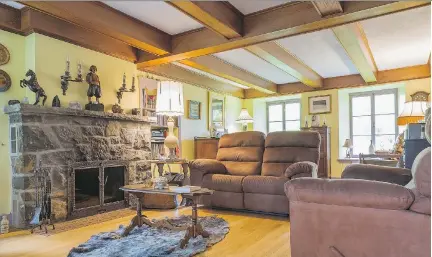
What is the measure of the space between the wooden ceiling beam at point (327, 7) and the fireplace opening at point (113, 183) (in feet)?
10.1

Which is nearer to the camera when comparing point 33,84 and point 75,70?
point 33,84

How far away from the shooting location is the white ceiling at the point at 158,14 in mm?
3221

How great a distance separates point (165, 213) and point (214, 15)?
7.79ft

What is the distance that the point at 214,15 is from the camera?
10.1ft

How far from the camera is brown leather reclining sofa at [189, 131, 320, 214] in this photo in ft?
11.9

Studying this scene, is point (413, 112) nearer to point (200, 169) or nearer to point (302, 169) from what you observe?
point (302, 169)

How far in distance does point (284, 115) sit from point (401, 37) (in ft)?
12.5

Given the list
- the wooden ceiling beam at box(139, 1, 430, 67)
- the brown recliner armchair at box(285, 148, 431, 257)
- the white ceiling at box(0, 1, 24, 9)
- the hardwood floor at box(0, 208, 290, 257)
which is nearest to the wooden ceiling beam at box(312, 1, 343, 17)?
the wooden ceiling beam at box(139, 1, 430, 67)

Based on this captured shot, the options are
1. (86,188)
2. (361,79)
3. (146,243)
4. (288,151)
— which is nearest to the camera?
(146,243)

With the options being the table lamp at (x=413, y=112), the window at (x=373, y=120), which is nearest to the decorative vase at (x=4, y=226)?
the table lamp at (x=413, y=112)

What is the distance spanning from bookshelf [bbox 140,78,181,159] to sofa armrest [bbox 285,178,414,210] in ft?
10.3

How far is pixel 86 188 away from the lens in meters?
3.80

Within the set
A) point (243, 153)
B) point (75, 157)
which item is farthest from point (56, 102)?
point (243, 153)

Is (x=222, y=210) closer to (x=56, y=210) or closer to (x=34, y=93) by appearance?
(x=56, y=210)
